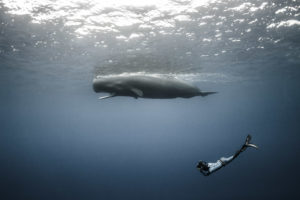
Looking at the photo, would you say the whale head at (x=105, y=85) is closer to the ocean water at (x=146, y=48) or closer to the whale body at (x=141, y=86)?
the whale body at (x=141, y=86)

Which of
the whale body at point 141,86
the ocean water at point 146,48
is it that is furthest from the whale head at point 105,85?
the ocean water at point 146,48

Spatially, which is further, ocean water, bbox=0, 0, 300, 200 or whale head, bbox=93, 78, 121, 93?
ocean water, bbox=0, 0, 300, 200

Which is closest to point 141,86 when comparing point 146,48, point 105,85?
point 105,85

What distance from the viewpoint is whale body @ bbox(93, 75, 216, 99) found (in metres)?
5.43

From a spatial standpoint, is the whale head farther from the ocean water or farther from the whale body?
the ocean water

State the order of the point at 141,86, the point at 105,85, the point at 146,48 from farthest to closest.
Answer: the point at 146,48 < the point at 141,86 < the point at 105,85

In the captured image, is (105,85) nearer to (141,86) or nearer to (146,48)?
(141,86)

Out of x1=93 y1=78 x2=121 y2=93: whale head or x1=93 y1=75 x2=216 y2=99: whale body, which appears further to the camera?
x1=93 y1=75 x2=216 y2=99: whale body

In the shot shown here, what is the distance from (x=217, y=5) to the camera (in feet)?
32.2

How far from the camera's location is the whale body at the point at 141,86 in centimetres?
543

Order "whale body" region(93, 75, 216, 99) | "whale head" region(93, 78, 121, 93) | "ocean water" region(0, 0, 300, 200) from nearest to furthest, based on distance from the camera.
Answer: "whale head" region(93, 78, 121, 93)
"whale body" region(93, 75, 216, 99)
"ocean water" region(0, 0, 300, 200)

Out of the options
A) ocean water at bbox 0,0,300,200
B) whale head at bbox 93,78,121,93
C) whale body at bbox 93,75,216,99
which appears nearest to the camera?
whale head at bbox 93,78,121,93

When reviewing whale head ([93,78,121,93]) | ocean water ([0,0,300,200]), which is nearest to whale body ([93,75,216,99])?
whale head ([93,78,121,93])

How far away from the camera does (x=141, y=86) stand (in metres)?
5.77
